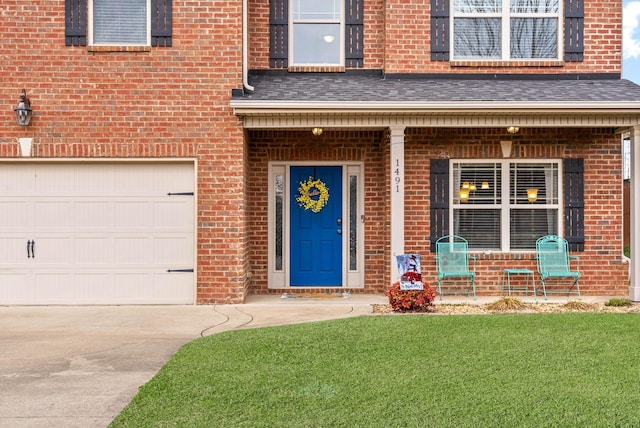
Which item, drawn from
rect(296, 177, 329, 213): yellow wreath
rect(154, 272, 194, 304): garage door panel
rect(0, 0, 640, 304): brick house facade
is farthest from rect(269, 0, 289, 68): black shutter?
rect(154, 272, 194, 304): garage door panel

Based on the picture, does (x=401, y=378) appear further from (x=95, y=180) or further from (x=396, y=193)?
(x=95, y=180)

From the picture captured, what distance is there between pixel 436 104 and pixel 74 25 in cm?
539

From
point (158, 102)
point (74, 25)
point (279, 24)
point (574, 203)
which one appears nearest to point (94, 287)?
point (158, 102)

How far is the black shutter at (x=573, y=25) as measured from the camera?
385 inches

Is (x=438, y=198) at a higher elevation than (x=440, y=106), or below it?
below

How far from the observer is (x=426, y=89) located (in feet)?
30.1

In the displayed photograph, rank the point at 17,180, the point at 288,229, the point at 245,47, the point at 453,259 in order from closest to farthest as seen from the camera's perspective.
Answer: the point at 17,180, the point at 245,47, the point at 453,259, the point at 288,229

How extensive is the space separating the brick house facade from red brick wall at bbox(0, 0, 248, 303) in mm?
21

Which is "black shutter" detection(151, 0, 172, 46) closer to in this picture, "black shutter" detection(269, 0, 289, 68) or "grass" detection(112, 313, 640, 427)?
"black shutter" detection(269, 0, 289, 68)

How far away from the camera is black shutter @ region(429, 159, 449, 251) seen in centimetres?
966

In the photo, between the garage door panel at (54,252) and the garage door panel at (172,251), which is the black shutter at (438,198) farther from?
the garage door panel at (54,252)

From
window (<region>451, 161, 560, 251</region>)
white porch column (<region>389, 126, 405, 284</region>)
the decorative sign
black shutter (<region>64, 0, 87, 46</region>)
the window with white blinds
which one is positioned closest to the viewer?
the decorative sign

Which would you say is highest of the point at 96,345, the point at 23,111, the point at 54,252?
the point at 23,111

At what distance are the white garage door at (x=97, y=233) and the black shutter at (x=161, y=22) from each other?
1.83 meters
